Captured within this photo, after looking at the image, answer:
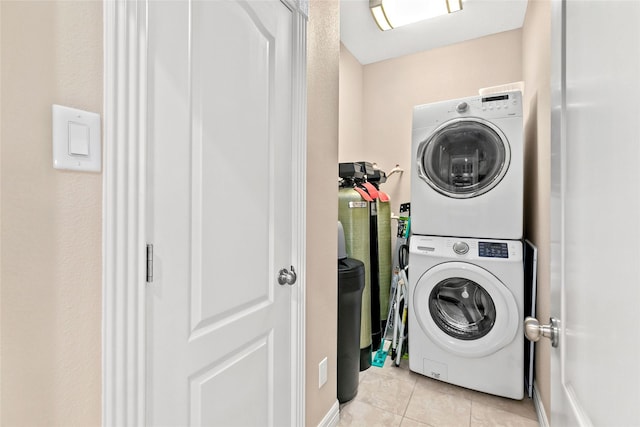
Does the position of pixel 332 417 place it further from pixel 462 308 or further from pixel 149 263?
pixel 149 263

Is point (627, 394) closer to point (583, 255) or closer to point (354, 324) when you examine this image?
point (583, 255)

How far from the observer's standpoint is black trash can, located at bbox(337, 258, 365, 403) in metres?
1.87

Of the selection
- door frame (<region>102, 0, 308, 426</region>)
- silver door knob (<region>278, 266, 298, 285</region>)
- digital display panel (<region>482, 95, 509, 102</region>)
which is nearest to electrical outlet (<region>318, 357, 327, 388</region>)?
silver door knob (<region>278, 266, 298, 285</region>)

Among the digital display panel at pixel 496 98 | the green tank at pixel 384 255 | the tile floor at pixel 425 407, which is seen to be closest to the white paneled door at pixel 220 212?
the tile floor at pixel 425 407

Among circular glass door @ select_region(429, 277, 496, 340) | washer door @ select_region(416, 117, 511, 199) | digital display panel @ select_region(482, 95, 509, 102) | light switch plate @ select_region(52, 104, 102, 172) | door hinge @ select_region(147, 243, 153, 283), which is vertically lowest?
circular glass door @ select_region(429, 277, 496, 340)

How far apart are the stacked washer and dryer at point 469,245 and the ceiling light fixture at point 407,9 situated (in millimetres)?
771

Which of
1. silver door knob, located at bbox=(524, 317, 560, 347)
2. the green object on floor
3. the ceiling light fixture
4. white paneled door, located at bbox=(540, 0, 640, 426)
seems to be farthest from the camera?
the green object on floor

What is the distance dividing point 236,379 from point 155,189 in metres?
0.69

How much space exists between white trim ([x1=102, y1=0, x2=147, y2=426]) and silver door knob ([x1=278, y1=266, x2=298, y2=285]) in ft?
1.92

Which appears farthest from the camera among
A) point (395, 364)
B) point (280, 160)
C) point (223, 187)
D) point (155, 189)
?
point (395, 364)

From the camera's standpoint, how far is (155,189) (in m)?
0.76

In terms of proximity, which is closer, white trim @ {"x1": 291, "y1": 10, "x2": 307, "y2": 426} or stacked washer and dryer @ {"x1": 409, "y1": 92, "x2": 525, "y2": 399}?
white trim @ {"x1": 291, "y1": 10, "x2": 307, "y2": 426}

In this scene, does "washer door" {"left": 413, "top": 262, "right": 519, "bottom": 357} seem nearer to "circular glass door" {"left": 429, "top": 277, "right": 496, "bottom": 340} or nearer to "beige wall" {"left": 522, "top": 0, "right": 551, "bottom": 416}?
"circular glass door" {"left": 429, "top": 277, "right": 496, "bottom": 340}

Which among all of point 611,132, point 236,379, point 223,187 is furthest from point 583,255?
point 236,379
